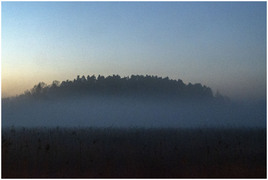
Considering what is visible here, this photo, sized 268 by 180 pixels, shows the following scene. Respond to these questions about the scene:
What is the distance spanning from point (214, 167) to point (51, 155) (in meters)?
8.78

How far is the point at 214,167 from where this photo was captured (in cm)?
1898

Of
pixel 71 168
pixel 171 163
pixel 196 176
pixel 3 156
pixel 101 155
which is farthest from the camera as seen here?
pixel 101 155

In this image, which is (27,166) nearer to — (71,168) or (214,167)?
(71,168)

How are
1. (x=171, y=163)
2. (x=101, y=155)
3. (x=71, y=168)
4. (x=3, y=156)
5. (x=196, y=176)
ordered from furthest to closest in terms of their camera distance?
(x=101, y=155) < (x=3, y=156) < (x=171, y=163) < (x=71, y=168) < (x=196, y=176)

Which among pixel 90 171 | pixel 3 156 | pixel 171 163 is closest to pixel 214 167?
pixel 171 163

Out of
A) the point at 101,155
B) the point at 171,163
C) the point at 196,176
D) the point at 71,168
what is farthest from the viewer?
the point at 101,155

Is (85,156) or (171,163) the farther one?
(85,156)

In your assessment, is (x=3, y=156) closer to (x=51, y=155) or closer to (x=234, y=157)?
(x=51, y=155)

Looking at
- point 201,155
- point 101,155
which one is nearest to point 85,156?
point 101,155

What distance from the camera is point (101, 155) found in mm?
22531

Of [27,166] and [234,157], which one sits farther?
[234,157]

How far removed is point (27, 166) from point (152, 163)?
588cm

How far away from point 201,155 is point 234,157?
181 cm

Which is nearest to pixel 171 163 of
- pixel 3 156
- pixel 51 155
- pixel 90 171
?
pixel 90 171
